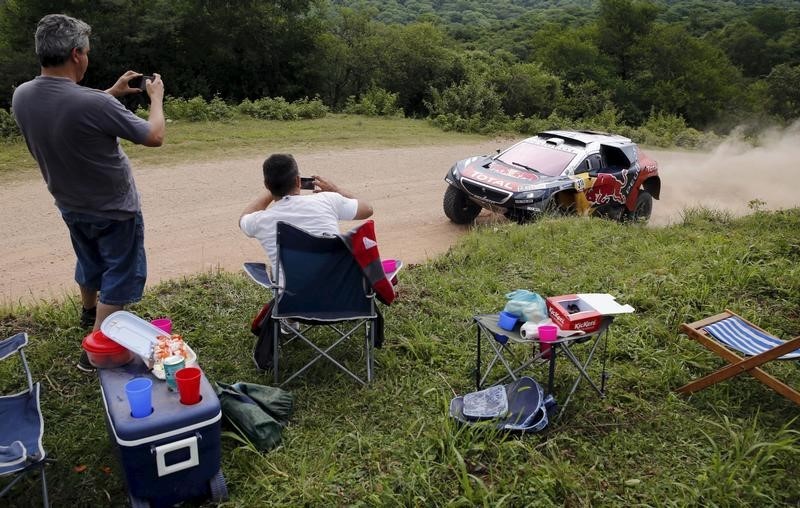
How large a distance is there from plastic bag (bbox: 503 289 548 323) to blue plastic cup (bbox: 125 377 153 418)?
1.95 metres

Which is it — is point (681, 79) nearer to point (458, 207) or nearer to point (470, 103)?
point (470, 103)

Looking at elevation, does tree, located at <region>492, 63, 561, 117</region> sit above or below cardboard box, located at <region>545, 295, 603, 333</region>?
below

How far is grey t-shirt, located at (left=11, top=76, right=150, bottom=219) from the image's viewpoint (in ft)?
10.7

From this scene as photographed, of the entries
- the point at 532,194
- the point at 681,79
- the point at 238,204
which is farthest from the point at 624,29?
the point at 238,204

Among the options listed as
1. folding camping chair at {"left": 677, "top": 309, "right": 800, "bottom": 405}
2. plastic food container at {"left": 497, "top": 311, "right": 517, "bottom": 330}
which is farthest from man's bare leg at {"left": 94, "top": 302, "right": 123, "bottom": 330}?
folding camping chair at {"left": 677, "top": 309, "right": 800, "bottom": 405}

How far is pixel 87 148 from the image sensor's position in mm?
3363

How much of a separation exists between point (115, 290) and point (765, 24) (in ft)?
211

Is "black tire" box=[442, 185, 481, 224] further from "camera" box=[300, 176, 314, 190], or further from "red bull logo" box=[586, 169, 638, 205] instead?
"camera" box=[300, 176, 314, 190]

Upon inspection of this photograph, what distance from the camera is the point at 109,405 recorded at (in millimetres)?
2830

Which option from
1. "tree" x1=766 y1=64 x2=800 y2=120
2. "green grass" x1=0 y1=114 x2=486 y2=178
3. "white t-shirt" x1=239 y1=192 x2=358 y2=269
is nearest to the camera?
"white t-shirt" x1=239 y1=192 x2=358 y2=269

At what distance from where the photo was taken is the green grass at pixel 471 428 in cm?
295

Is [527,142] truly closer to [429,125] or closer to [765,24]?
[429,125]

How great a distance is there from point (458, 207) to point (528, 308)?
18.7 feet

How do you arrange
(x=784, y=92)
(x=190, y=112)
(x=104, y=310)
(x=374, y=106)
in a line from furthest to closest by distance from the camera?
(x=784, y=92)
(x=374, y=106)
(x=190, y=112)
(x=104, y=310)
